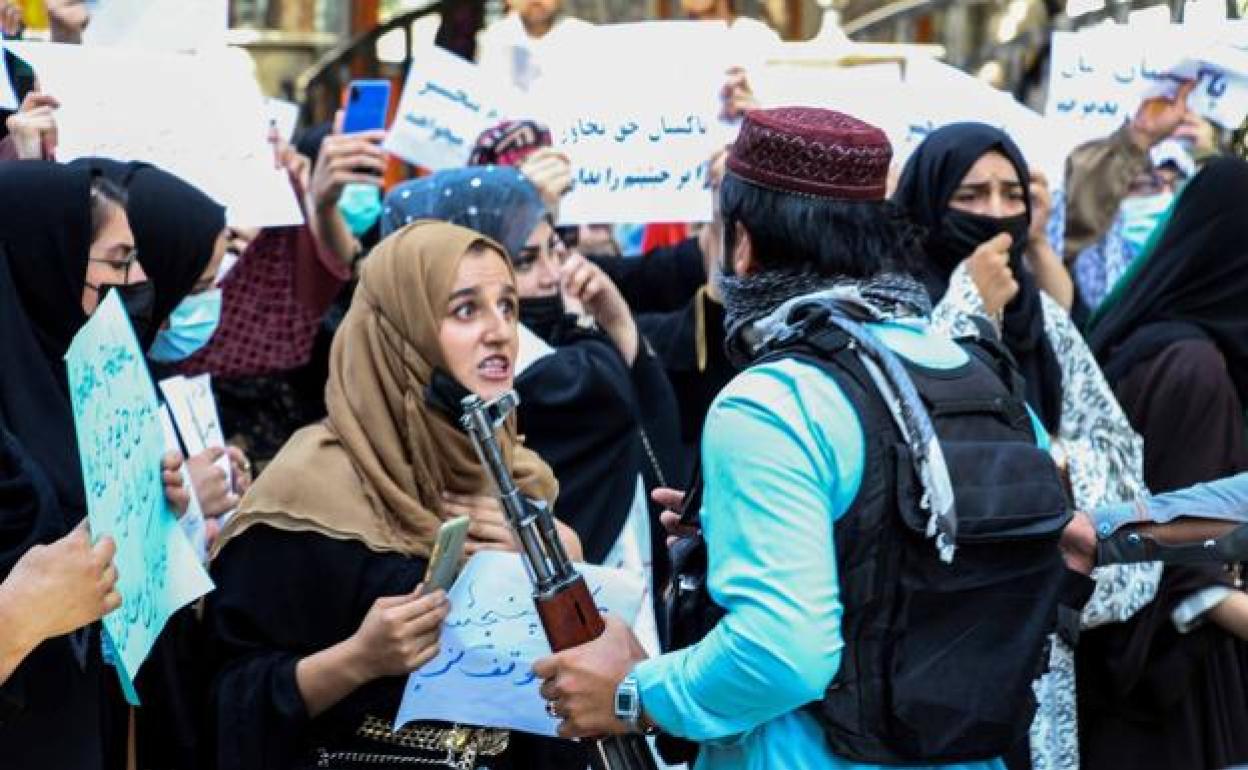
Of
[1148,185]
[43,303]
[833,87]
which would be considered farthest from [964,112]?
[43,303]

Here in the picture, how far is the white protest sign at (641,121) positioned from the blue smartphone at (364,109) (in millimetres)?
478

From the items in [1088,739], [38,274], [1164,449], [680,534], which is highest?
[38,274]

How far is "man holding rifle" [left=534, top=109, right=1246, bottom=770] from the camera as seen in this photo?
9.08 feet

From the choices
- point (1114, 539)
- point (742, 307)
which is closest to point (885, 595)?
point (742, 307)

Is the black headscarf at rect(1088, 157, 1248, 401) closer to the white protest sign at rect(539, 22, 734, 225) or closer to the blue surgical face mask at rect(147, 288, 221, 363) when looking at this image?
the white protest sign at rect(539, 22, 734, 225)

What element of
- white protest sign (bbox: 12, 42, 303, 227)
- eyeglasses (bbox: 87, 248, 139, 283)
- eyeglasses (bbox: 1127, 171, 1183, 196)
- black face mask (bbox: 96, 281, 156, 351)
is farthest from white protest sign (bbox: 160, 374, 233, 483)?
eyeglasses (bbox: 1127, 171, 1183, 196)

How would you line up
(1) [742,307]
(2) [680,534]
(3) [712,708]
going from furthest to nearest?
(2) [680,534] → (1) [742,307] → (3) [712,708]

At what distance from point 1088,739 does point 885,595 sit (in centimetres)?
235

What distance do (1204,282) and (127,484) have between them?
2823mm

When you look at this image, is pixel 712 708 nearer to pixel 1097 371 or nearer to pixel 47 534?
pixel 47 534

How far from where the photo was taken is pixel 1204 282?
5070mm

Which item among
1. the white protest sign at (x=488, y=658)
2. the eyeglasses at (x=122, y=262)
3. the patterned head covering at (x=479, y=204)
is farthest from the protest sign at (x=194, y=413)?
the white protest sign at (x=488, y=658)

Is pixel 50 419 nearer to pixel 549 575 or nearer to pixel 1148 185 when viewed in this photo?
pixel 549 575

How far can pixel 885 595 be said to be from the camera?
2.83m
